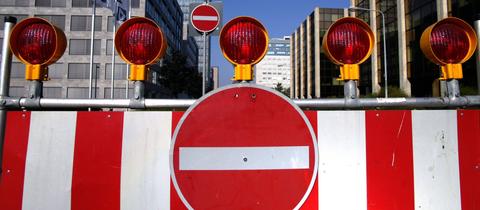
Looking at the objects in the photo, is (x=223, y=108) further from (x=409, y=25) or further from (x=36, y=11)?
(x=36, y=11)

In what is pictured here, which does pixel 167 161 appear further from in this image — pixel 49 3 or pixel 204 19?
pixel 49 3

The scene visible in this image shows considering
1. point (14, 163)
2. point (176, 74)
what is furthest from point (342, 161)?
point (176, 74)

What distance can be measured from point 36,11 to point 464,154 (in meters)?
68.6

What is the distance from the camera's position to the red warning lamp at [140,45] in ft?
5.11

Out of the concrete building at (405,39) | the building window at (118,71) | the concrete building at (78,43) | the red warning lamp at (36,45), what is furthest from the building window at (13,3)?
the red warning lamp at (36,45)

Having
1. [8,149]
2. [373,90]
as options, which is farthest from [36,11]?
[8,149]

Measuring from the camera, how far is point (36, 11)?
192 ft

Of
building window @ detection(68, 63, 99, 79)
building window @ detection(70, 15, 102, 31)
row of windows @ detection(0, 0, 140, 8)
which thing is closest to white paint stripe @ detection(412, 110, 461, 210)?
row of windows @ detection(0, 0, 140, 8)

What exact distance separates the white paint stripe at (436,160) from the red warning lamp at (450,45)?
0.70 ft

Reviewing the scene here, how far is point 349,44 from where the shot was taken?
1.59 metres

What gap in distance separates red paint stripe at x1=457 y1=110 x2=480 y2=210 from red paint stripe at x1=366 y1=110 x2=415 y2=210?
0.23 meters

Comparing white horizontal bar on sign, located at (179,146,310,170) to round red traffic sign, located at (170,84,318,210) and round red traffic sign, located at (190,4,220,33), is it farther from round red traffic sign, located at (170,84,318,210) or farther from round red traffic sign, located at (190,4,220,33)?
round red traffic sign, located at (190,4,220,33)

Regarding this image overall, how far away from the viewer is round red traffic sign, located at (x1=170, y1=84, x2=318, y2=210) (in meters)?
1.39

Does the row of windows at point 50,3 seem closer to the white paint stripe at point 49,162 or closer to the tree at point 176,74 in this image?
the tree at point 176,74
